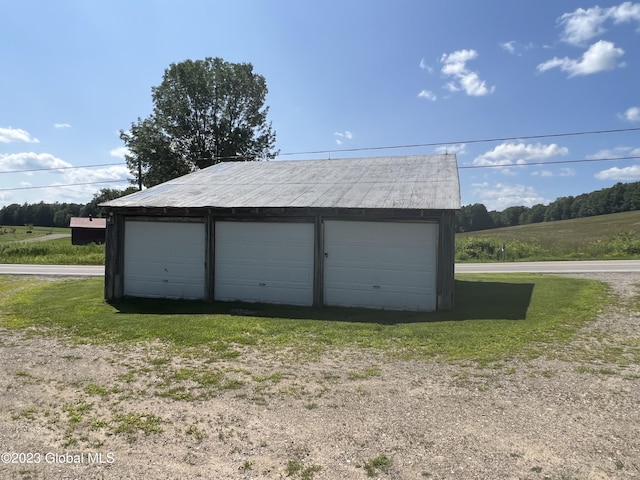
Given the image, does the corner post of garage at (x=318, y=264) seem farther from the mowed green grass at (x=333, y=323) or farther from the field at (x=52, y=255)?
the field at (x=52, y=255)

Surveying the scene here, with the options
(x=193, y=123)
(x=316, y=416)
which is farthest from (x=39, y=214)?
(x=316, y=416)

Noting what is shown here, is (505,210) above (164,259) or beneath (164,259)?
above

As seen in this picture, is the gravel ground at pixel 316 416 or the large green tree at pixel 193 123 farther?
the large green tree at pixel 193 123

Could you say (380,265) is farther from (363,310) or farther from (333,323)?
(333,323)

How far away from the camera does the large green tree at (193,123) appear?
36.0m

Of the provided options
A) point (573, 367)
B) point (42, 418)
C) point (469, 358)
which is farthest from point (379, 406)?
point (42, 418)

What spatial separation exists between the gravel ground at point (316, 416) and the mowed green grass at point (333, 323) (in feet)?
2.28

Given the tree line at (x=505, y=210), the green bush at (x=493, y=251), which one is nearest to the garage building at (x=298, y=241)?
the green bush at (x=493, y=251)

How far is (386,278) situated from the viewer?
33.8ft

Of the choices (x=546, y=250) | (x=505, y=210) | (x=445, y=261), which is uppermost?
(x=505, y=210)

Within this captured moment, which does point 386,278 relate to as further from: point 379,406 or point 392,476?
point 392,476

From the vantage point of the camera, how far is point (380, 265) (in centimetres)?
1034

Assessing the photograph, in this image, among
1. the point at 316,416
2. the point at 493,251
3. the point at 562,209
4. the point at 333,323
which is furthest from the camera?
the point at 562,209

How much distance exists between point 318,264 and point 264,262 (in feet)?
5.24
